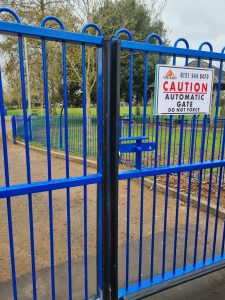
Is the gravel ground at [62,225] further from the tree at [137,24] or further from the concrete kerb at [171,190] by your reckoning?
the tree at [137,24]

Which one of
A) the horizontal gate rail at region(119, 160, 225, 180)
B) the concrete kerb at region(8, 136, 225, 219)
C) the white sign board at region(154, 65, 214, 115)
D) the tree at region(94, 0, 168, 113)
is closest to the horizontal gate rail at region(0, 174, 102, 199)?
the horizontal gate rail at region(119, 160, 225, 180)

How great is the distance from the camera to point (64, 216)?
4.32 m

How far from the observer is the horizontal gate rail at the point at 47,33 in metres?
1.49

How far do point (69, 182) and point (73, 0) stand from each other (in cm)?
1096

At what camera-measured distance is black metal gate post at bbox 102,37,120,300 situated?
5.93ft

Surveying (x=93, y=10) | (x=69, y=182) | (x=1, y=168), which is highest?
(x=93, y=10)

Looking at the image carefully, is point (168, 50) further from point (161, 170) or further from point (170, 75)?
point (161, 170)

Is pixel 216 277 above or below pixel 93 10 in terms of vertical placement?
Answer: below

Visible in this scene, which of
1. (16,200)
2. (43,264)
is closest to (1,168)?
(16,200)

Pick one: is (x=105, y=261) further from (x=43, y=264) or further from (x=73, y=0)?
(x=73, y=0)

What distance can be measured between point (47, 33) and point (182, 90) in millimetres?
1135

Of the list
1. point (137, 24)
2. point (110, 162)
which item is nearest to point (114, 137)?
point (110, 162)

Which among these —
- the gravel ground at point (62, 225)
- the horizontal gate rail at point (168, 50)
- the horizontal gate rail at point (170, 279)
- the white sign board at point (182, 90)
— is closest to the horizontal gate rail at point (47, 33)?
the horizontal gate rail at point (168, 50)

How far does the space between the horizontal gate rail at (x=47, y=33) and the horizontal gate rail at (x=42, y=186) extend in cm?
95
